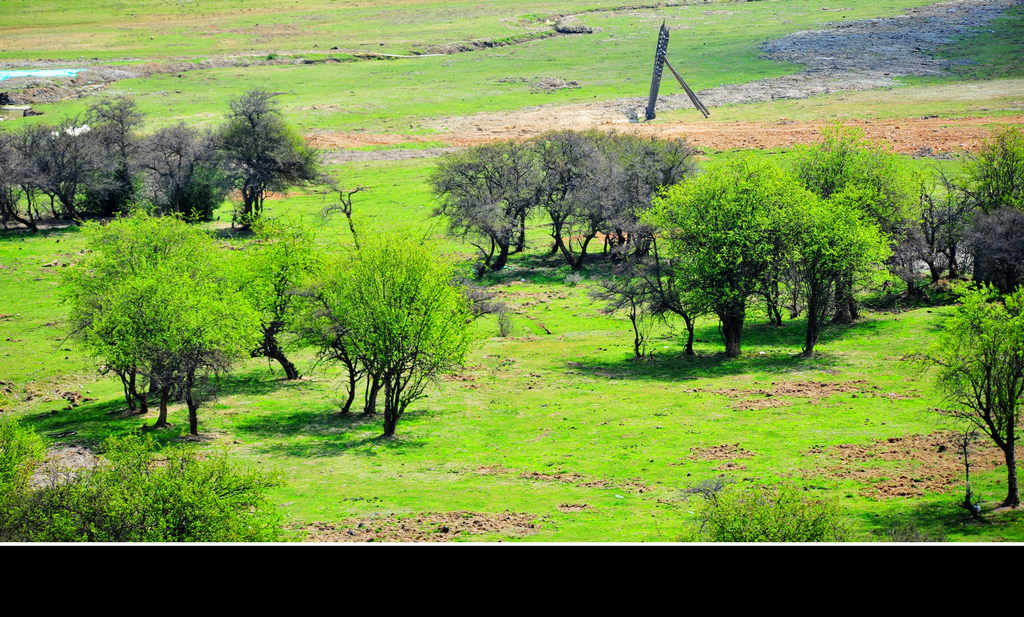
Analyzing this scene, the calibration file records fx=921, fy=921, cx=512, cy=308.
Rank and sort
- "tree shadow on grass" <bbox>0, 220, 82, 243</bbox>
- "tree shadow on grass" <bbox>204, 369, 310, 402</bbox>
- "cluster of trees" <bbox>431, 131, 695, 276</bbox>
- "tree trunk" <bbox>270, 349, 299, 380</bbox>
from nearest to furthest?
"tree shadow on grass" <bbox>204, 369, 310, 402</bbox>
"tree trunk" <bbox>270, 349, 299, 380</bbox>
"cluster of trees" <bbox>431, 131, 695, 276</bbox>
"tree shadow on grass" <bbox>0, 220, 82, 243</bbox>

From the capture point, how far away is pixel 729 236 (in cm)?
4875

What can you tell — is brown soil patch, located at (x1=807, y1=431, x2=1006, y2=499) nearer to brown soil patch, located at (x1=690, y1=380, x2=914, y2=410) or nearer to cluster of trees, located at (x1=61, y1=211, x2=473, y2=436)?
brown soil patch, located at (x1=690, y1=380, x2=914, y2=410)

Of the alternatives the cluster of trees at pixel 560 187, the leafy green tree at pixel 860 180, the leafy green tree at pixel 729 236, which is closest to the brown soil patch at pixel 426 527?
the leafy green tree at pixel 729 236

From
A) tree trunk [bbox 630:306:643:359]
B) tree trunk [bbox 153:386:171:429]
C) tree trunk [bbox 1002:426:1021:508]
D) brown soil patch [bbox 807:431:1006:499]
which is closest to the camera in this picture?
tree trunk [bbox 1002:426:1021:508]

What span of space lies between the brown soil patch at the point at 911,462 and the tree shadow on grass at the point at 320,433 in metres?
16.8

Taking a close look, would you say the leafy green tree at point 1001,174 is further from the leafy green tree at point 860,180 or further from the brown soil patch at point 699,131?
the brown soil patch at point 699,131

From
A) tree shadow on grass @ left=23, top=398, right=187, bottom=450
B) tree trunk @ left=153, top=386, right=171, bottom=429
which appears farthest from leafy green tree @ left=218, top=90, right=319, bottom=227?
tree trunk @ left=153, top=386, right=171, bottom=429

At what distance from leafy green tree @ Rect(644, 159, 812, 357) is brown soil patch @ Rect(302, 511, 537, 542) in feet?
75.4

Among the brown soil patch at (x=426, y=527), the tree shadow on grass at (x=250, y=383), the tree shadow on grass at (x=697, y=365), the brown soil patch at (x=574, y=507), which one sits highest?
the tree shadow on grass at (x=697, y=365)

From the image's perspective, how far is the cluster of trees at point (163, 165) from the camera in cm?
8269

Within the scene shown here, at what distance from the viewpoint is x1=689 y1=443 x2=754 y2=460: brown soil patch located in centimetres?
3469

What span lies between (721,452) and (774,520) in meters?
14.7
